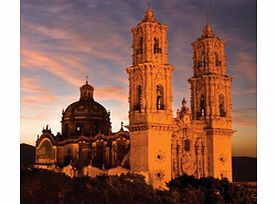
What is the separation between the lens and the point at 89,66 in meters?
8.98

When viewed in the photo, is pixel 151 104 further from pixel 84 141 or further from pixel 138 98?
pixel 84 141

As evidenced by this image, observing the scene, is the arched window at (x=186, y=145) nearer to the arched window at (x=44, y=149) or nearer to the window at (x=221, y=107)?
the window at (x=221, y=107)

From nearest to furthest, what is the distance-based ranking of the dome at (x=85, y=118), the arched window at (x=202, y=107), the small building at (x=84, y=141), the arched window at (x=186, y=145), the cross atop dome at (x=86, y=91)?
the cross atop dome at (x=86, y=91), the small building at (x=84, y=141), the dome at (x=85, y=118), the arched window at (x=186, y=145), the arched window at (x=202, y=107)

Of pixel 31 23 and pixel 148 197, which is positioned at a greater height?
pixel 31 23

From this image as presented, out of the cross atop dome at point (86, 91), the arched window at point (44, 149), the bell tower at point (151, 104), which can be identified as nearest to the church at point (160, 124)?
the bell tower at point (151, 104)

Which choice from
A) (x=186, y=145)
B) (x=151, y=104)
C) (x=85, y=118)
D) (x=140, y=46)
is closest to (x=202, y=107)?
(x=186, y=145)

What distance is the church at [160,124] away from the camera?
1073 cm

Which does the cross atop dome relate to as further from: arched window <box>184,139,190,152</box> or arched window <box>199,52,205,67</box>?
arched window <box>199,52,205,67</box>

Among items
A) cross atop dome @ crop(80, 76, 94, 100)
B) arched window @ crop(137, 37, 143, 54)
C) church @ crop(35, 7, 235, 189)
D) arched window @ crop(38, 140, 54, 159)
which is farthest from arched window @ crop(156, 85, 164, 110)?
arched window @ crop(38, 140, 54, 159)

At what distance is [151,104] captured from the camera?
40.1ft

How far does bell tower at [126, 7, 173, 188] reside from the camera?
38.1 feet
